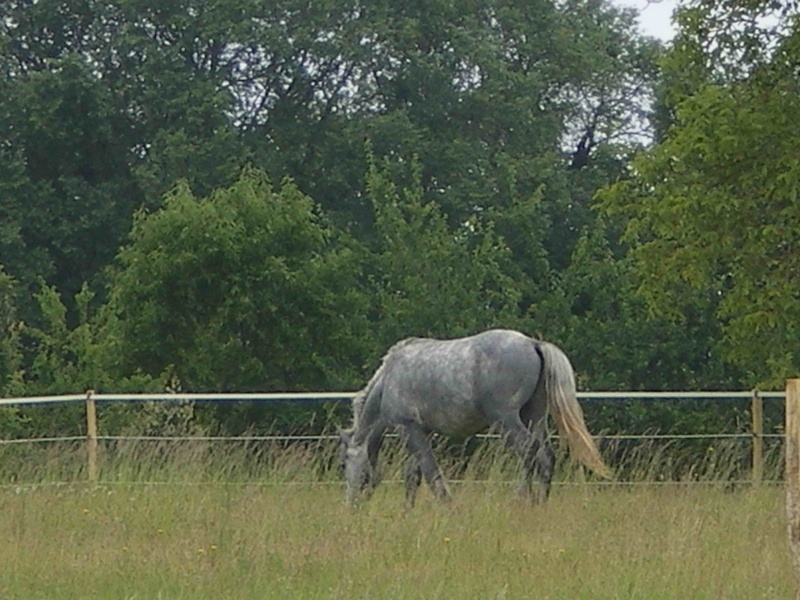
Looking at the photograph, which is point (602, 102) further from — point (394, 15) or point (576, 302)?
point (576, 302)

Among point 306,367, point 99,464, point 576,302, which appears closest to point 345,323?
point 306,367

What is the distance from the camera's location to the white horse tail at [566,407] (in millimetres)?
11352

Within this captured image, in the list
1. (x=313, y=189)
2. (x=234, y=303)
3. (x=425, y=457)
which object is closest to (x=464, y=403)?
(x=425, y=457)

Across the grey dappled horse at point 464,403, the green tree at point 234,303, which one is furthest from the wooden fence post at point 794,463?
the green tree at point 234,303

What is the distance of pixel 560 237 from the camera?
3641 cm

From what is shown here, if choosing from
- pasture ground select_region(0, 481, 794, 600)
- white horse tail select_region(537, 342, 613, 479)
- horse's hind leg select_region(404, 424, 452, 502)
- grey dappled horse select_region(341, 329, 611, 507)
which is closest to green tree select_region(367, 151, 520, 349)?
grey dappled horse select_region(341, 329, 611, 507)

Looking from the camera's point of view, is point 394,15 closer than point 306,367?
No

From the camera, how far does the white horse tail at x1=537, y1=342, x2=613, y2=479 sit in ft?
37.2

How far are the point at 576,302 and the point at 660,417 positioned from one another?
4966 mm

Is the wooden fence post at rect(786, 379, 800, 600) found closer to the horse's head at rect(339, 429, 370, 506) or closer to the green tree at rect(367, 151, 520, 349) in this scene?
the horse's head at rect(339, 429, 370, 506)

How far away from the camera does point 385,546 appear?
846 centimetres

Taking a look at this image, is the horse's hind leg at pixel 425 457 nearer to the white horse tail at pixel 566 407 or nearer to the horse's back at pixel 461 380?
the horse's back at pixel 461 380

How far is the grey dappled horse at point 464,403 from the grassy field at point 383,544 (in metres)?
0.57

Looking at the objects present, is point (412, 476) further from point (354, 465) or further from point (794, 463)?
point (794, 463)
